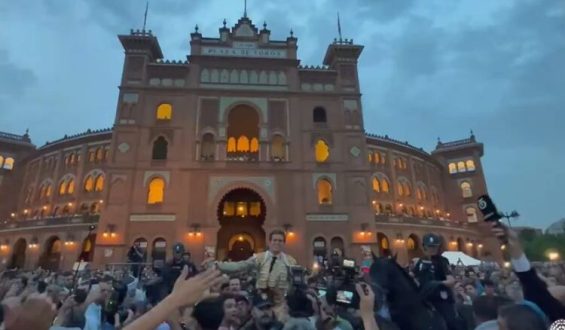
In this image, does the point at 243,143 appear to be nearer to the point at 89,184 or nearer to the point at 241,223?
the point at 241,223

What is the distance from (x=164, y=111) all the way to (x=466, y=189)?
132 feet

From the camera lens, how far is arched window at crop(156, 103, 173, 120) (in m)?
28.9

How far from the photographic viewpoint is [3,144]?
45.3 m

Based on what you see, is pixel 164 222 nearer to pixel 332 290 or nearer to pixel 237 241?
pixel 237 241

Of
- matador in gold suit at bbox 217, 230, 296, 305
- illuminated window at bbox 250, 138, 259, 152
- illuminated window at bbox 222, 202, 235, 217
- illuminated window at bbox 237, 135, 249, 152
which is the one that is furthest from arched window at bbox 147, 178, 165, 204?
matador in gold suit at bbox 217, 230, 296, 305

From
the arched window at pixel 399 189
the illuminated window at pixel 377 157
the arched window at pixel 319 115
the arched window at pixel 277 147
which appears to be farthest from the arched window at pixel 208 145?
the arched window at pixel 399 189

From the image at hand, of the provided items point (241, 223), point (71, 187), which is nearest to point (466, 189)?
point (241, 223)

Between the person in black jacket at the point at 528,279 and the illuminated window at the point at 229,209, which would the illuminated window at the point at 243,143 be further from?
the person in black jacket at the point at 528,279

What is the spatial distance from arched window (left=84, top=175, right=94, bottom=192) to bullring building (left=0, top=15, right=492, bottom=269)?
47.9 inches

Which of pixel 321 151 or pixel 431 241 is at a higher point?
pixel 321 151

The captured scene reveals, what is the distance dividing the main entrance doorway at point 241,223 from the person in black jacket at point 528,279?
28.2 metres

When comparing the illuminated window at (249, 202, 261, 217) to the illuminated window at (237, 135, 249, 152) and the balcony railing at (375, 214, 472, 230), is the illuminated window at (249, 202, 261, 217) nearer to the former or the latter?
the illuminated window at (237, 135, 249, 152)

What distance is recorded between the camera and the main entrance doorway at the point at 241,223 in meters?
31.2

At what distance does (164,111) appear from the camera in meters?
29.2
